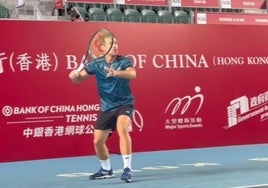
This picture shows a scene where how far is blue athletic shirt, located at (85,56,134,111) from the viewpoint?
273 inches

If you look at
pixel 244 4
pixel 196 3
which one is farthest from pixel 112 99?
pixel 244 4

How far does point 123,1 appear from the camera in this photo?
1792 centimetres

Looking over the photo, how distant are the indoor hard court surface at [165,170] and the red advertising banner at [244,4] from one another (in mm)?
9499

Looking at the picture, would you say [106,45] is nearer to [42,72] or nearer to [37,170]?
[37,170]

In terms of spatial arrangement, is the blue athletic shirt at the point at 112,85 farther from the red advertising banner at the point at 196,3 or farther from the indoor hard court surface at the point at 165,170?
the red advertising banner at the point at 196,3

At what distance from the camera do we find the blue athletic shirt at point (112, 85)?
694cm

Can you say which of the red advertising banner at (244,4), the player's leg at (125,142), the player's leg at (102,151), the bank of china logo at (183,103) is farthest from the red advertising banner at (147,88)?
the red advertising banner at (244,4)

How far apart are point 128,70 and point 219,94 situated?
473cm

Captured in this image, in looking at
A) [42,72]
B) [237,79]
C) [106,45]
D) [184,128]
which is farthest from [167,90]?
[106,45]

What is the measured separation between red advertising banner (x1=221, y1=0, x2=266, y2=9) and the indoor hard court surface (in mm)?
9499

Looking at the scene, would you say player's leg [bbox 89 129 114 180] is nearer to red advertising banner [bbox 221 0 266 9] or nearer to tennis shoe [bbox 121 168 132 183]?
tennis shoe [bbox 121 168 132 183]

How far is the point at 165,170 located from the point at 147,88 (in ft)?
9.18

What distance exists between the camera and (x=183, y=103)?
10852mm

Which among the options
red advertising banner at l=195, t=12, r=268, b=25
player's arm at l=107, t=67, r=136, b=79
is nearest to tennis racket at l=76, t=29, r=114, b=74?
player's arm at l=107, t=67, r=136, b=79
